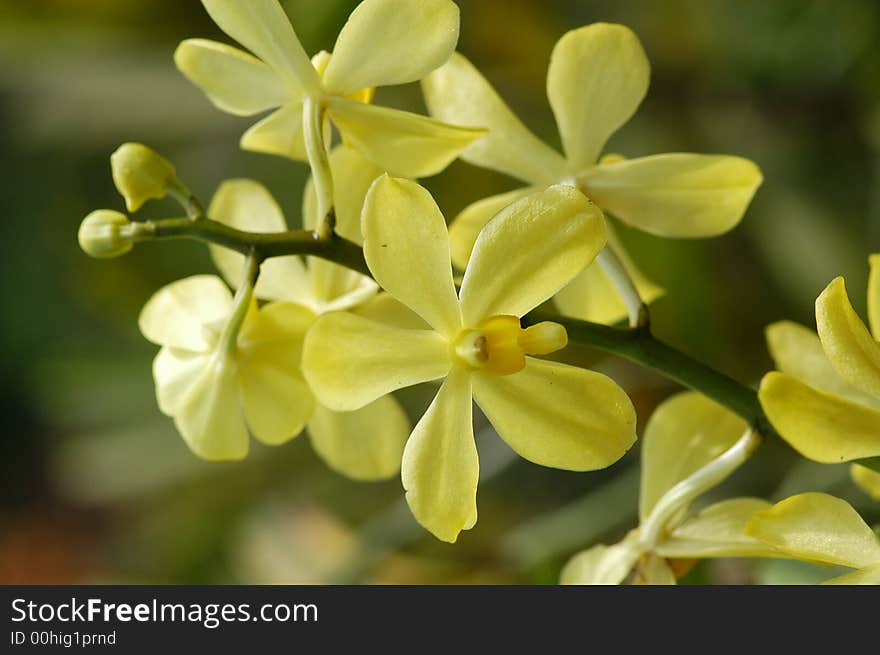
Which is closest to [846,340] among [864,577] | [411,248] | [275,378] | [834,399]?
[834,399]

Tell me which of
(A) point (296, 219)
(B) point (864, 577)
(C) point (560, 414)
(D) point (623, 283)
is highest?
(A) point (296, 219)

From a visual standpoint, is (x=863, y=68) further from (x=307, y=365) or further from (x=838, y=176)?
(x=307, y=365)

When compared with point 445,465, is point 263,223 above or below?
above

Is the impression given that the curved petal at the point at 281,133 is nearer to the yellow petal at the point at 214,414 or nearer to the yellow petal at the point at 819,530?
the yellow petal at the point at 214,414

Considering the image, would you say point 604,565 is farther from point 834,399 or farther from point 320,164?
point 320,164

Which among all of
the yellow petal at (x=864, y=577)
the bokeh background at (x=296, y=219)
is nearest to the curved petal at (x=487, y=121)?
the yellow petal at (x=864, y=577)

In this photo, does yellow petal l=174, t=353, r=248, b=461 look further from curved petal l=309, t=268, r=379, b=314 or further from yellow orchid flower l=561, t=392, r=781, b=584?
yellow orchid flower l=561, t=392, r=781, b=584

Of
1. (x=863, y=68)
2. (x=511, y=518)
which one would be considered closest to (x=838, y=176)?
(x=863, y=68)
